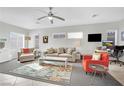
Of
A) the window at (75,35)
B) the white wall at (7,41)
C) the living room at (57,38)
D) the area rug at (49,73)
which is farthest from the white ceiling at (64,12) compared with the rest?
the area rug at (49,73)

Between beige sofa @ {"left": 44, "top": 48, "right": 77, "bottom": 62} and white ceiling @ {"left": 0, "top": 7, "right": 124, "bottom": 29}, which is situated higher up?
white ceiling @ {"left": 0, "top": 7, "right": 124, "bottom": 29}

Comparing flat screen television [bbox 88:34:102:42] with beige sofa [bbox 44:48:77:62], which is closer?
beige sofa [bbox 44:48:77:62]

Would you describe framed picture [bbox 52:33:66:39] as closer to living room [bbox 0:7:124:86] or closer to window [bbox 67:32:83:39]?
living room [bbox 0:7:124:86]

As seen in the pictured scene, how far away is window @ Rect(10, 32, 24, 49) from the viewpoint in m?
6.50

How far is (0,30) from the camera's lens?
17.8ft

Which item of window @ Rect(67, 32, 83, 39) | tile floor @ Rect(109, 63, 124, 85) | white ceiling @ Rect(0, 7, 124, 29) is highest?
white ceiling @ Rect(0, 7, 124, 29)

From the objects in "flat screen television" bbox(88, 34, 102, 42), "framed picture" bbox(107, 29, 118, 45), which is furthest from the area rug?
"framed picture" bbox(107, 29, 118, 45)

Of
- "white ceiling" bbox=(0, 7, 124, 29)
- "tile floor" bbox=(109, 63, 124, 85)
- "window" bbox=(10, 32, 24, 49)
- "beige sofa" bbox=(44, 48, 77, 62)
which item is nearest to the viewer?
"tile floor" bbox=(109, 63, 124, 85)

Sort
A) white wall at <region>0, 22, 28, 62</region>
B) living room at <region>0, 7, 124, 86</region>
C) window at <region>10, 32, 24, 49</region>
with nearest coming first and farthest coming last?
living room at <region>0, 7, 124, 86</region> < white wall at <region>0, 22, 28, 62</region> < window at <region>10, 32, 24, 49</region>

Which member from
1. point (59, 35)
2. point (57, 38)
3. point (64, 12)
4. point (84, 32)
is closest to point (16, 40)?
point (57, 38)

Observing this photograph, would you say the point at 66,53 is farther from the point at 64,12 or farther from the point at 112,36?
the point at 112,36
